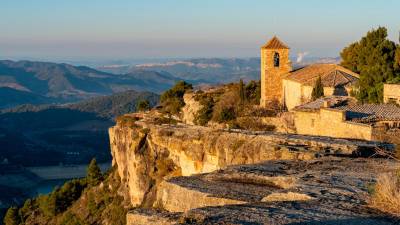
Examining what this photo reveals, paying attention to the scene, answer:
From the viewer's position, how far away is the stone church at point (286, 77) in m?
38.5

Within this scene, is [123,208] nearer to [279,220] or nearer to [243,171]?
[243,171]

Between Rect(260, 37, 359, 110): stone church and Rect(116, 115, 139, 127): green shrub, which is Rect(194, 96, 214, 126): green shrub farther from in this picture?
Rect(116, 115, 139, 127): green shrub

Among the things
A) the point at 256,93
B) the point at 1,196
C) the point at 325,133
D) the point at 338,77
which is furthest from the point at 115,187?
the point at 1,196

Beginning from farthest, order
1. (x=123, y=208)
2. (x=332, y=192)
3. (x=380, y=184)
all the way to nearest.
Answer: (x=123, y=208) → (x=332, y=192) → (x=380, y=184)

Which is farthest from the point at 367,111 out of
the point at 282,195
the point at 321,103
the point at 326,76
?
the point at 282,195

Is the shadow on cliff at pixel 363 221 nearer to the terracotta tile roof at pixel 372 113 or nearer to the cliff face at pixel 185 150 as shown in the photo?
the cliff face at pixel 185 150

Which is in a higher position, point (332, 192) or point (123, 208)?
point (332, 192)

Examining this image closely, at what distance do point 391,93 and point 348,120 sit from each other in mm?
6580

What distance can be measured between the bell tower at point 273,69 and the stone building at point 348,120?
1220cm

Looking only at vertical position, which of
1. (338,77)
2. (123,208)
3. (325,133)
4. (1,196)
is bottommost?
(1,196)

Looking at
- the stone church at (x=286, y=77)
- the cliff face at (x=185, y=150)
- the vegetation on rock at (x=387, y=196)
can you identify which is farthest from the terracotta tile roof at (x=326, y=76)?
the vegetation on rock at (x=387, y=196)

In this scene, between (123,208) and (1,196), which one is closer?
(123,208)

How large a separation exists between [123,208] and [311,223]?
35883 millimetres

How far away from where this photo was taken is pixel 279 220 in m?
6.60
